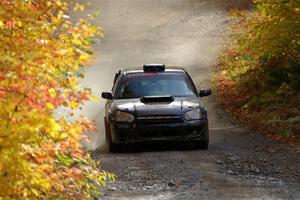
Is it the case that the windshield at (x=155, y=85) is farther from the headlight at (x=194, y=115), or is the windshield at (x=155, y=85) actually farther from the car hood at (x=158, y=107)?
the headlight at (x=194, y=115)

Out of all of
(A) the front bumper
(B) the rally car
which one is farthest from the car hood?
(A) the front bumper

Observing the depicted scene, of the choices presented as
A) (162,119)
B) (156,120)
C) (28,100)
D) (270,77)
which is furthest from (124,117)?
(28,100)

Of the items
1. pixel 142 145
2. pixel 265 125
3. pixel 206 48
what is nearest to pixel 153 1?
pixel 206 48

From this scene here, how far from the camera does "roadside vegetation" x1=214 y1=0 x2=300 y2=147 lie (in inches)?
723

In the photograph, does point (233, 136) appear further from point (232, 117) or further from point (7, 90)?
point (7, 90)

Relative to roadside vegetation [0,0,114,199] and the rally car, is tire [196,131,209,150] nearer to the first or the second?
the rally car

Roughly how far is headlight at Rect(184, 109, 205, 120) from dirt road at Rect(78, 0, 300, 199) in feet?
2.17

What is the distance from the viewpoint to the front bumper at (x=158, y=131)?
49.1 feet

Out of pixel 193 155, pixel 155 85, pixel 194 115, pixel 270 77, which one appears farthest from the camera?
pixel 270 77

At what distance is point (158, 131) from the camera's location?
49.2ft

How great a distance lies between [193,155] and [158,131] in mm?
959

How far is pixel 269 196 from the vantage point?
10.7 meters

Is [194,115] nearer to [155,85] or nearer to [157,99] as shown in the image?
[157,99]

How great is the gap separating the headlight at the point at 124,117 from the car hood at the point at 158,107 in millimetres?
83
